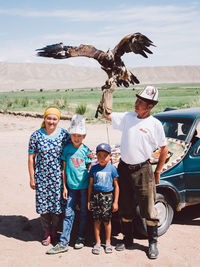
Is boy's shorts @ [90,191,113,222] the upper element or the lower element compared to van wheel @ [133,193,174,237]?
upper

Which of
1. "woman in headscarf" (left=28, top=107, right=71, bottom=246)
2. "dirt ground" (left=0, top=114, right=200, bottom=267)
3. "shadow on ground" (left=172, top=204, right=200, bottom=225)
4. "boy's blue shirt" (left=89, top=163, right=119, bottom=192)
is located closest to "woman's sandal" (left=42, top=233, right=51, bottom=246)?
"dirt ground" (left=0, top=114, right=200, bottom=267)

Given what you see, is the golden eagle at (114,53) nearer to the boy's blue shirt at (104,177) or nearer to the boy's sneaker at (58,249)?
the boy's blue shirt at (104,177)

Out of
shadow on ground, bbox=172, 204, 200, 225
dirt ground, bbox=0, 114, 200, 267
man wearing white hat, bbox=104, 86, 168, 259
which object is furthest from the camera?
shadow on ground, bbox=172, 204, 200, 225

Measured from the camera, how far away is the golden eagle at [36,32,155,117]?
4.70 m

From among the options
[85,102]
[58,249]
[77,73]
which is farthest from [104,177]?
[77,73]

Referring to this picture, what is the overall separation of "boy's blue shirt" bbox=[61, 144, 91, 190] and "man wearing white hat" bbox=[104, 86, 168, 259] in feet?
1.77

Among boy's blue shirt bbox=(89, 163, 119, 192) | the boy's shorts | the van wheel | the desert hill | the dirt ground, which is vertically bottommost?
the dirt ground

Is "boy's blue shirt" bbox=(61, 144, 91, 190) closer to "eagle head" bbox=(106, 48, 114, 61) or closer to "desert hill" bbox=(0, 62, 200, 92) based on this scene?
"eagle head" bbox=(106, 48, 114, 61)

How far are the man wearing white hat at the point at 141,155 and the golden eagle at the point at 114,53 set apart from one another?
1.94ft

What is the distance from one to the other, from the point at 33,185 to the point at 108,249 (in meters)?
1.37

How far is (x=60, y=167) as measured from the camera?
181 inches

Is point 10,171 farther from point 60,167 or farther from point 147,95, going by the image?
point 147,95

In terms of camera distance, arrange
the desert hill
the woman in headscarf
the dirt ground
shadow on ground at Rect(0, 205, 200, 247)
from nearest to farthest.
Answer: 1. the dirt ground
2. the woman in headscarf
3. shadow on ground at Rect(0, 205, 200, 247)
4. the desert hill

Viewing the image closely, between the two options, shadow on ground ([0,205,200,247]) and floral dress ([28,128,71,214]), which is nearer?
floral dress ([28,128,71,214])
